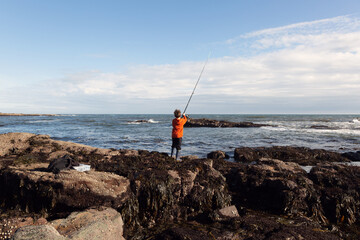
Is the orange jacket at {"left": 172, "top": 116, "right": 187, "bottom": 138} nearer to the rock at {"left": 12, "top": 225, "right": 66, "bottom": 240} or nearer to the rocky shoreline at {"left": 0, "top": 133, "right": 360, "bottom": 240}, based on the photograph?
the rocky shoreline at {"left": 0, "top": 133, "right": 360, "bottom": 240}

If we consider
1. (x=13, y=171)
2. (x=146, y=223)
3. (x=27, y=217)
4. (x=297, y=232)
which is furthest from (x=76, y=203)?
(x=297, y=232)

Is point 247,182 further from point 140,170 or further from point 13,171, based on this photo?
point 13,171

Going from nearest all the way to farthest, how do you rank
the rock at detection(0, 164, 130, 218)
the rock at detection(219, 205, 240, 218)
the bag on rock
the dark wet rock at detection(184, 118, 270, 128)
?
the rock at detection(0, 164, 130, 218)
the rock at detection(219, 205, 240, 218)
the bag on rock
the dark wet rock at detection(184, 118, 270, 128)

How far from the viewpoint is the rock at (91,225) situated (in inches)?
134

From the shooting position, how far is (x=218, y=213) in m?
4.78

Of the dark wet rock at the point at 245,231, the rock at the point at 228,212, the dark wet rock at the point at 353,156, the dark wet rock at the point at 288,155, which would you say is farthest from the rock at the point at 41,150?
the dark wet rock at the point at 353,156

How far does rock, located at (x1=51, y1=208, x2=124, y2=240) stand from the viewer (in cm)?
341

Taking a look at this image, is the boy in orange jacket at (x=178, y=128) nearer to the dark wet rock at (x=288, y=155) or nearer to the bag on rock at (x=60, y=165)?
the bag on rock at (x=60, y=165)

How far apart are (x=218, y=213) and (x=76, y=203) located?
3.00 m

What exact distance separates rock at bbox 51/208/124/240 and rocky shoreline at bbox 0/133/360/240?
0.05ft

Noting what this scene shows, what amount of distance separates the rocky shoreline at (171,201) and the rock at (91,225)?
2cm

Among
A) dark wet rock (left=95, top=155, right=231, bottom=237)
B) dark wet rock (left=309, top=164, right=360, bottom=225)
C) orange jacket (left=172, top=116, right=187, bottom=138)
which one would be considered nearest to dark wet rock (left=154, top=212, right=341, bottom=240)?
dark wet rock (left=95, top=155, right=231, bottom=237)

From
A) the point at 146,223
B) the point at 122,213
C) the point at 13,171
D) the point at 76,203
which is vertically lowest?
the point at 146,223

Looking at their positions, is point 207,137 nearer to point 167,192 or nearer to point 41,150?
point 41,150
